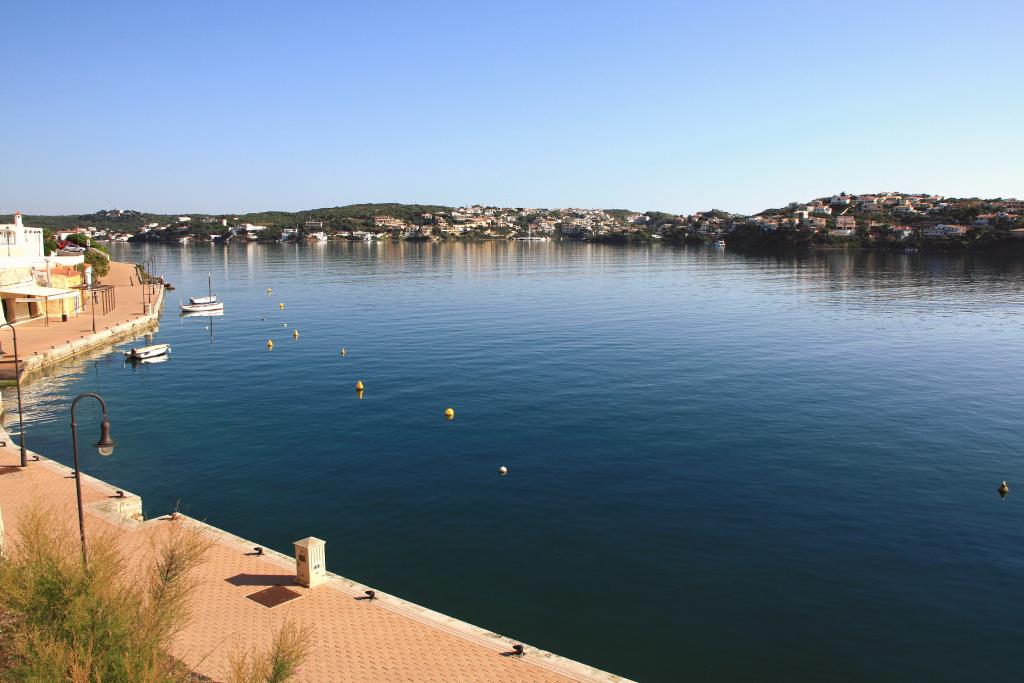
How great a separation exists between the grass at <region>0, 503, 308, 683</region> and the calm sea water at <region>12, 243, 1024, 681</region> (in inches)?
306

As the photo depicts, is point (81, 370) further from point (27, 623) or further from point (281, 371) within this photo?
point (27, 623)

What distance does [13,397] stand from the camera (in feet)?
125

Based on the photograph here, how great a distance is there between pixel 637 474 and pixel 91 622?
1959cm

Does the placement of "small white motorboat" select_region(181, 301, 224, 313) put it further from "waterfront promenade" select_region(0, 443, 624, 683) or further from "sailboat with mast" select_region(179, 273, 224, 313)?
"waterfront promenade" select_region(0, 443, 624, 683)

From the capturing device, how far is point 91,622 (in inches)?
400

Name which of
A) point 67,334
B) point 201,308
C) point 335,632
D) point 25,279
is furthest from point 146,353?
point 335,632

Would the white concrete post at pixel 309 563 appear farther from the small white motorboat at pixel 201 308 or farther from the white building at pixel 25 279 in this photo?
the small white motorboat at pixel 201 308

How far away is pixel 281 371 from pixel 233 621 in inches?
1298

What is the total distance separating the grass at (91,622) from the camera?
9.16 metres

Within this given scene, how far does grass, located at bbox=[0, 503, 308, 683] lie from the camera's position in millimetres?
9156

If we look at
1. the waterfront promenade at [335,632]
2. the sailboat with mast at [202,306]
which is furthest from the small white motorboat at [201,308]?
the waterfront promenade at [335,632]

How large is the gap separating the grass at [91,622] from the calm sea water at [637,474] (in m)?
7.77

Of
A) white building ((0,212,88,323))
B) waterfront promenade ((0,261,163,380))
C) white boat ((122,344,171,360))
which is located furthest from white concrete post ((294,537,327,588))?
white building ((0,212,88,323))

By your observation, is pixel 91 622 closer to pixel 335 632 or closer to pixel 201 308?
pixel 335 632
